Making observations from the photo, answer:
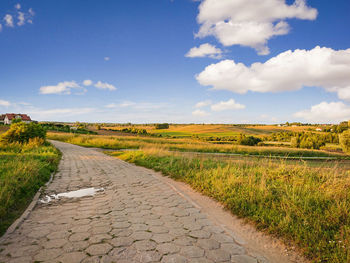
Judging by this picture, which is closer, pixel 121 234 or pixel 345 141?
pixel 121 234

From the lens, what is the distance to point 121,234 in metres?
3.63

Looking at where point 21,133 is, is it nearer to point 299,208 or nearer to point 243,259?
point 243,259

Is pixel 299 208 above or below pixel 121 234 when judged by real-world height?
above

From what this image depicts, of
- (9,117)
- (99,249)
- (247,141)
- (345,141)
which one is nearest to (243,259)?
(99,249)

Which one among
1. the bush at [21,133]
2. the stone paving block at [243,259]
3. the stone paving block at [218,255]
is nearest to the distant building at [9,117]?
the bush at [21,133]

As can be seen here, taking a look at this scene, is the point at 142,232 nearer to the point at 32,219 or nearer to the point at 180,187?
the point at 32,219

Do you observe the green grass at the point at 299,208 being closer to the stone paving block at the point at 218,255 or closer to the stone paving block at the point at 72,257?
the stone paving block at the point at 218,255

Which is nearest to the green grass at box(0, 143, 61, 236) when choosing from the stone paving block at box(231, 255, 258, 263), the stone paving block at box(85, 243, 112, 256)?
the stone paving block at box(85, 243, 112, 256)

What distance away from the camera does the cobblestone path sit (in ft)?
9.90

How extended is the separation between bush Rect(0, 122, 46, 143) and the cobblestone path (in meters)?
17.0

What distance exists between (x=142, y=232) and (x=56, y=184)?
5113 millimetres

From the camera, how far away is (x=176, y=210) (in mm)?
4926

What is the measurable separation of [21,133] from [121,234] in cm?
1991

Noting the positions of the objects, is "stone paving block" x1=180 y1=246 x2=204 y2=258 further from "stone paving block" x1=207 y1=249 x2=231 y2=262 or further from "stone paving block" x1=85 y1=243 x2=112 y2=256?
"stone paving block" x1=85 y1=243 x2=112 y2=256
